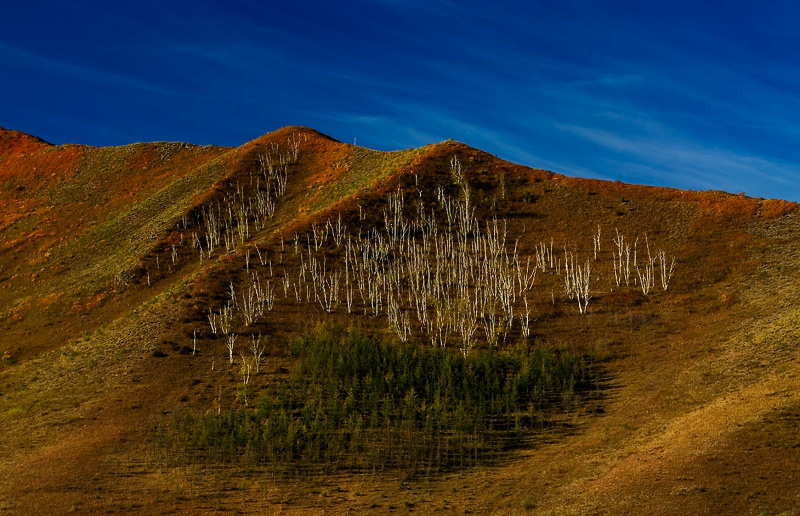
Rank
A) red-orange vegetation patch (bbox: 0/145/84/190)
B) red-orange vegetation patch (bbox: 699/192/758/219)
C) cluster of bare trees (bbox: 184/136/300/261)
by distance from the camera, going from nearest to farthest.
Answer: red-orange vegetation patch (bbox: 699/192/758/219) → cluster of bare trees (bbox: 184/136/300/261) → red-orange vegetation patch (bbox: 0/145/84/190)

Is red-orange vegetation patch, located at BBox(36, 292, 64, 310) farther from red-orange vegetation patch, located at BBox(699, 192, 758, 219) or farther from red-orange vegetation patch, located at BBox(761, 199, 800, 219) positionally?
red-orange vegetation patch, located at BBox(761, 199, 800, 219)

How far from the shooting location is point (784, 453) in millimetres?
32750

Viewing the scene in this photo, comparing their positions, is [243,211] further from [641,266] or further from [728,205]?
[728,205]

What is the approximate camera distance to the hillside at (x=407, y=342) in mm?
35969

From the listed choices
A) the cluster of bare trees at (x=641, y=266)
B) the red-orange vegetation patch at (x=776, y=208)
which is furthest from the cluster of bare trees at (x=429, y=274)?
the red-orange vegetation patch at (x=776, y=208)

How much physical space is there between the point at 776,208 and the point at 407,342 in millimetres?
45485

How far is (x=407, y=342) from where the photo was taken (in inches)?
2083

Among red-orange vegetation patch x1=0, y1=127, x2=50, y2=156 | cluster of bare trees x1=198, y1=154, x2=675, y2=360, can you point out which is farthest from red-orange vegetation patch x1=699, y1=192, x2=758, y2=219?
red-orange vegetation patch x1=0, y1=127, x2=50, y2=156

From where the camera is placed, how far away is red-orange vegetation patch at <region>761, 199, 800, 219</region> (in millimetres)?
73019

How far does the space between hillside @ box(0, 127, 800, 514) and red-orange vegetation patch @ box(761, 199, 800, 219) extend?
21 centimetres

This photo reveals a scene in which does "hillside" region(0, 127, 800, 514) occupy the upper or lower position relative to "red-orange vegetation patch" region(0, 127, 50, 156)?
lower

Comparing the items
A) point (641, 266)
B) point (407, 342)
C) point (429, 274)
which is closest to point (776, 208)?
point (641, 266)

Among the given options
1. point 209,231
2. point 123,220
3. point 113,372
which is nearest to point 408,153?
point 209,231

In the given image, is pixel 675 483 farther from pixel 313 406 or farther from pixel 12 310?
pixel 12 310
